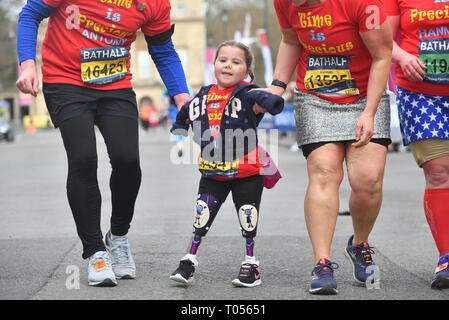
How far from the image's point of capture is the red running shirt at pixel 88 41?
181 inches

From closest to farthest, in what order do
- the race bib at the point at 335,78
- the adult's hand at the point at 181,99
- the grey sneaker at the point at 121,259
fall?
the race bib at the point at 335,78
the grey sneaker at the point at 121,259
the adult's hand at the point at 181,99

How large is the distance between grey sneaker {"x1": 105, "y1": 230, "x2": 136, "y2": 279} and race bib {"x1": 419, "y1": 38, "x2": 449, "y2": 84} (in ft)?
6.16

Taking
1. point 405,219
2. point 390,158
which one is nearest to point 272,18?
point 390,158

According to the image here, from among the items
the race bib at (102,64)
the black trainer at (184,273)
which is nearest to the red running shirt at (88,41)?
the race bib at (102,64)

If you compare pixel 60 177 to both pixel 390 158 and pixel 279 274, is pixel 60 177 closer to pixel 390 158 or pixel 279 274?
pixel 390 158

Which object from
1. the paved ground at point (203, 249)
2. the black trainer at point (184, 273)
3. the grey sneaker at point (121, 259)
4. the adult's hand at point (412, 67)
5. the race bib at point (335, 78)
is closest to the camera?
the paved ground at point (203, 249)

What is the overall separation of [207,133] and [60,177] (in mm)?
9046

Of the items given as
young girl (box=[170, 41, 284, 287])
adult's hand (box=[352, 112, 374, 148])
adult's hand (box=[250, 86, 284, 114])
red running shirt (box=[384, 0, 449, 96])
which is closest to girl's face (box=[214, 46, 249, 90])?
young girl (box=[170, 41, 284, 287])

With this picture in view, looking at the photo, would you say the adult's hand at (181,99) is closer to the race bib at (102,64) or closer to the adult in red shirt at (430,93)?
the race bib at (102,64)

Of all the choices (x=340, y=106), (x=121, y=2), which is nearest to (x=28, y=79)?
(x=121, y=2)

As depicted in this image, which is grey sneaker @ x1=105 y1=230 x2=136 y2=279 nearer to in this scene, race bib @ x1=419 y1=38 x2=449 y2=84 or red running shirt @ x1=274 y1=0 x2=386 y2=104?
red running shirt @ x1=274 y1=0 x2=386 y2=104

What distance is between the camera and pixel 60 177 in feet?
43.9

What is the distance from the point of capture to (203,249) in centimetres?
579

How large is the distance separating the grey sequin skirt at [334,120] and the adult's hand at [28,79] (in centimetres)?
140
